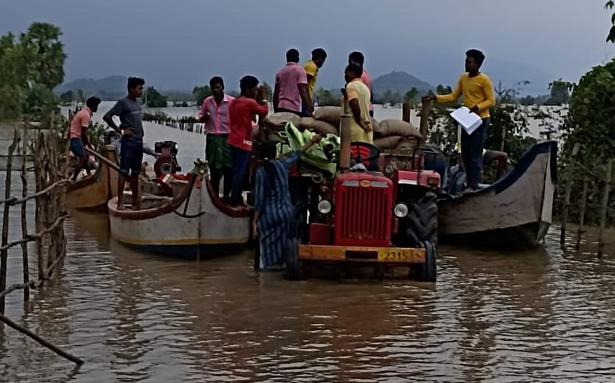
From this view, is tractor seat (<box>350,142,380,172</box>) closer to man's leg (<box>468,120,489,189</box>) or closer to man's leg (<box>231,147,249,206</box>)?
man's leg (<box>231,147,249,206</box>)

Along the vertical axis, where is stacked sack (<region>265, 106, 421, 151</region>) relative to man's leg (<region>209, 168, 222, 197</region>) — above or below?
above

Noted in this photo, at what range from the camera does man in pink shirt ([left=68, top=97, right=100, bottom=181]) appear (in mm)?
17547

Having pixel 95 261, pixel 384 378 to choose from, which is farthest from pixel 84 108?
pixel 384 378

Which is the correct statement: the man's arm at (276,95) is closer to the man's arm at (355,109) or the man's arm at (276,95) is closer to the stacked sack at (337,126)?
the stacked sack at (337,126)

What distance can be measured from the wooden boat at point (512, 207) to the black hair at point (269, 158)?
301 centimetres

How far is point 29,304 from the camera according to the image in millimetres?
10320

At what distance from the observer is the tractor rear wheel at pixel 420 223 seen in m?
12.0

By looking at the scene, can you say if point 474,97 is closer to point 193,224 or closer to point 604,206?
point 604,206

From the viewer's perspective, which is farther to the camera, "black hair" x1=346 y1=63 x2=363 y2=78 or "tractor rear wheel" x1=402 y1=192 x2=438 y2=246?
"black hair" x1=346 y1=63 x2=363 y2=78

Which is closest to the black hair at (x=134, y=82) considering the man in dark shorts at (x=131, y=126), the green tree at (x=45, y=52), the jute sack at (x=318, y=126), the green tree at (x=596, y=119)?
the man in dark shorts at (x=131, y=126)

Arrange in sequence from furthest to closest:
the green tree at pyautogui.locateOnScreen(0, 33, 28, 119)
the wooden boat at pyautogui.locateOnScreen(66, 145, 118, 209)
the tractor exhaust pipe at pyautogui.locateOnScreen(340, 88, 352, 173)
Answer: the green tree at pyautogui.locateOnScreen(0, 33, 28, 119), the wooden boat at pyautogui.locateOnScreen(66, 145, 118, 209), the tractor exhaust pipe at pyautogui.locateOnScreen(340, 88, 352, 173)

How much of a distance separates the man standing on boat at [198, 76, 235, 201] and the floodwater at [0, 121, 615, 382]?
3.76 feet

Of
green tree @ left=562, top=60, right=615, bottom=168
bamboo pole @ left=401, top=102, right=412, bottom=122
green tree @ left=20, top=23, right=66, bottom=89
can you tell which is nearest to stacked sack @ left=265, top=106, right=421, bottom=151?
bamboo pole @ left=401, top=102, right=412, bottom=122

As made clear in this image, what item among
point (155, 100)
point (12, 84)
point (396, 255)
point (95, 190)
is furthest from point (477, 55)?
point (155, 100)
